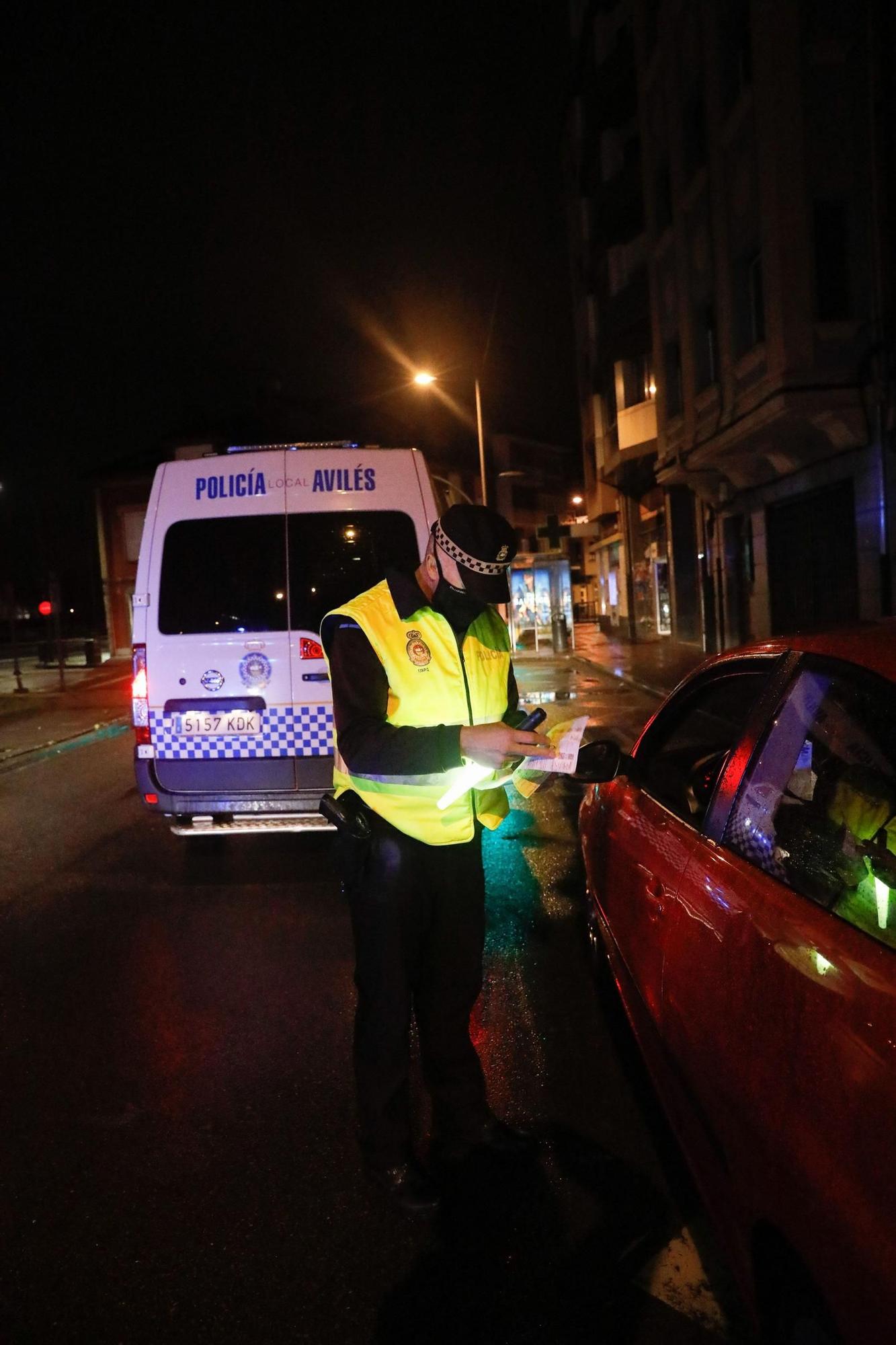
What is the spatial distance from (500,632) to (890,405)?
1232 centimetres

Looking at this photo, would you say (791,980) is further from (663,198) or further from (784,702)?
(663,198)

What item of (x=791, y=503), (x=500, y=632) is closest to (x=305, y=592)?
(x=500, y=632)

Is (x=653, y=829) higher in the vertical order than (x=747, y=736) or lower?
lower

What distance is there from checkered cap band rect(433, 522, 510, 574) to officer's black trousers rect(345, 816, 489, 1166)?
78 cm

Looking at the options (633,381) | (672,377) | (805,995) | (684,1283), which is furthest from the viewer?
(633,381)

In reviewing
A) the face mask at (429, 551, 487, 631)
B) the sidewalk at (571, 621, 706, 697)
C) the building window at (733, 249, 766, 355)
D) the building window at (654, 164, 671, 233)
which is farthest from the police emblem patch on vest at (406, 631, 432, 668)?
the building window at (654, 164, 671, 233)

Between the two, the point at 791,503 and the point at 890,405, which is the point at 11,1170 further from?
the point at 791,503

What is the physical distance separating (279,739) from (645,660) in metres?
16.9

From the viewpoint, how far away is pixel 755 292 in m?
15.9

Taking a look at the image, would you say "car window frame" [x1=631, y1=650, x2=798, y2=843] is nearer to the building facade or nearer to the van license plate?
the van license plate

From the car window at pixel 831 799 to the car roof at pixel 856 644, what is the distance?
0.03m

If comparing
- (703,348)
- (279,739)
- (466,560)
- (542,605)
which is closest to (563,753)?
(466,560)

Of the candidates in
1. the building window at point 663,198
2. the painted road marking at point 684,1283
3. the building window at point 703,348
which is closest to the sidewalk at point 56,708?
the painted road marking at point 684,1283

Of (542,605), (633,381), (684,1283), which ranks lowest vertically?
(684,1283)
